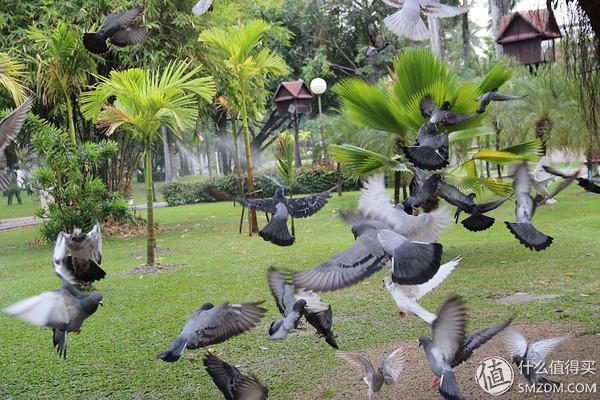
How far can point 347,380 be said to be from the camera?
380 centimetres

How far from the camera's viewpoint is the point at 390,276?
8.07ft

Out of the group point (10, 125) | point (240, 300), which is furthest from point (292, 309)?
point (240, 300)

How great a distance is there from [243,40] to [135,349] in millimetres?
5678

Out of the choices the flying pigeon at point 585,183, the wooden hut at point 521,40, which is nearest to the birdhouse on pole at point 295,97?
the wooden hut at point 521,40

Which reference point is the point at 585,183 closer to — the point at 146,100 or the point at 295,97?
the point at 146,100

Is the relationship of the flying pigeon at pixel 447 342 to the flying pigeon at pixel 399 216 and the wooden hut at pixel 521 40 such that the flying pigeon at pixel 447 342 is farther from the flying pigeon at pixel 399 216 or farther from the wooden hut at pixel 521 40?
the wooden hut at pixel 521 40

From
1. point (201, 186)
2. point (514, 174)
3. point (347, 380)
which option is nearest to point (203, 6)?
point (514, 174)

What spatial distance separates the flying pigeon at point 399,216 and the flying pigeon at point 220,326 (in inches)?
26.3

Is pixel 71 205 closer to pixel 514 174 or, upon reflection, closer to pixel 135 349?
pixel 135 349

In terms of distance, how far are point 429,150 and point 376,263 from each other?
70 centimetres

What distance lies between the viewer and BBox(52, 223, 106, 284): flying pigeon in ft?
9.91

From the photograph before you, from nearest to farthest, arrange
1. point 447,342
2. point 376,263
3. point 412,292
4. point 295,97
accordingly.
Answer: point 376,263 → point 447,342 → point 412,292 → point 295,97

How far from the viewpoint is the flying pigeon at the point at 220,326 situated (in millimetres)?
2902

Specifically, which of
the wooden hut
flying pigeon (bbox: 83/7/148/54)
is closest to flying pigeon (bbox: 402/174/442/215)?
flying pigeon (bbox: 83/7/148/54)
